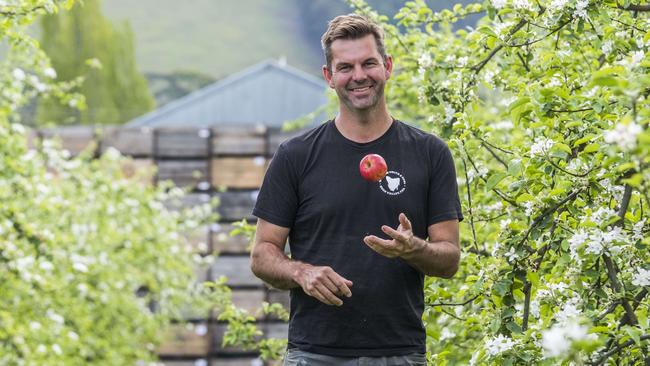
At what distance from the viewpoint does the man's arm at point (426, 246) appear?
288 centimetres

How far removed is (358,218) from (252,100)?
14986 mm

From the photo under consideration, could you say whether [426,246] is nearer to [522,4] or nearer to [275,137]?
[522,4]

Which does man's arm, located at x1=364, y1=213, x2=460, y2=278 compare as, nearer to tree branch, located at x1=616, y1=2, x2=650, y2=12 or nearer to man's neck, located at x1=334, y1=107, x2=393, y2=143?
man's neck, located at x1=334, y1=107, x2=393, y2=143

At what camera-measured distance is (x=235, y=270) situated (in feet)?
36.7

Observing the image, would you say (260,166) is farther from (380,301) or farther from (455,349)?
(380,301)

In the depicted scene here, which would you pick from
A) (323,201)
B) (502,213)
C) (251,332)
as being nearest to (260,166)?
(251,332)

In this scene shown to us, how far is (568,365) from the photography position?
313 centimetres

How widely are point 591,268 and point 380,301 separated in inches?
23.3

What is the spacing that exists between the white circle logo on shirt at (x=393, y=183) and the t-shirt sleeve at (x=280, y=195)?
26 cm

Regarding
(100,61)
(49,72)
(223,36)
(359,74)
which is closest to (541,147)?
(359,74)

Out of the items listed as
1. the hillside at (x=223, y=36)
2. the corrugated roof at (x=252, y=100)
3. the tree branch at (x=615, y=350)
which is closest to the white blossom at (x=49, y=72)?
the tree branch at (x=615, y=350)

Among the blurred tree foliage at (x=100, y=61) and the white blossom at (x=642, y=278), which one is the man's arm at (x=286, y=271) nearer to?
the white blossom at (x=642, y=278)

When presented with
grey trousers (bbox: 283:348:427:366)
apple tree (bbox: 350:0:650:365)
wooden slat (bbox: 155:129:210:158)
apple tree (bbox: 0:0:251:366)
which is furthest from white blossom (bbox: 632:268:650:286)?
wooden slat (bbox: 155:129:210:158)

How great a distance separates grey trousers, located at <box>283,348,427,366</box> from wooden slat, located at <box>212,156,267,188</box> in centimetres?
811
